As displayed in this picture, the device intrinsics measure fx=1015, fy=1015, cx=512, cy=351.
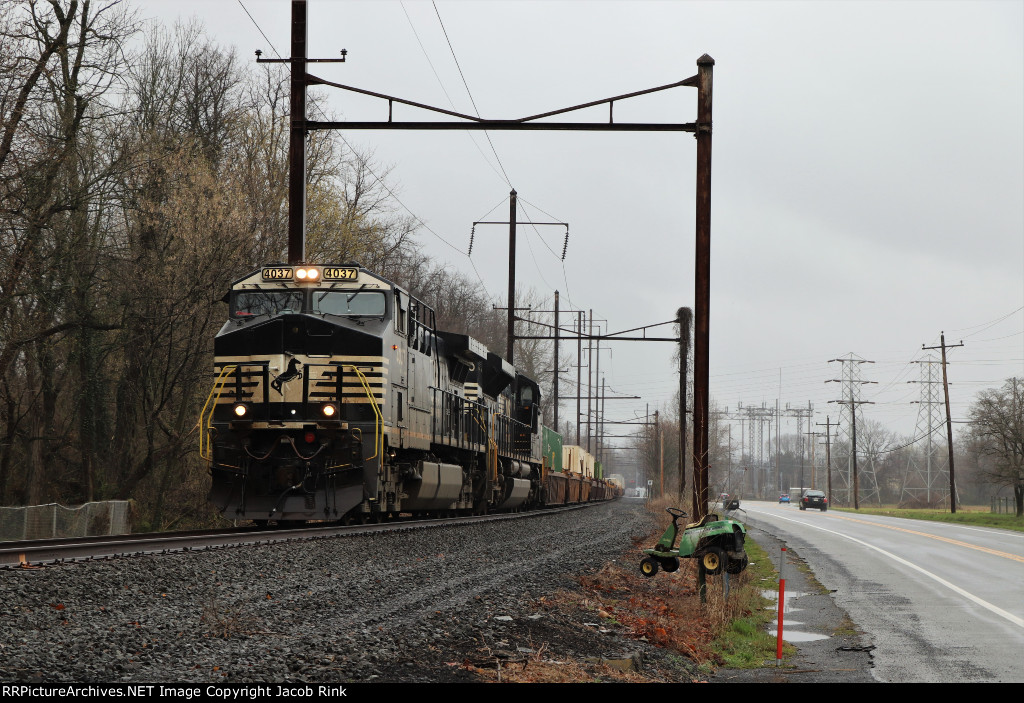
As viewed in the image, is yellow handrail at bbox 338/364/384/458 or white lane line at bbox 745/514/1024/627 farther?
yellow handrail at bbox 338/364/384/458

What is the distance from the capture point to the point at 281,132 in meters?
33.5

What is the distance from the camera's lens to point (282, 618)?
8.32 metres

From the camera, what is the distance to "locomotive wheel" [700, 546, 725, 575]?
43.2 feet

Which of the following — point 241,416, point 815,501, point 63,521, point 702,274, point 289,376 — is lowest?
point 815,501

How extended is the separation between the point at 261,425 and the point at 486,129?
6.01 metres

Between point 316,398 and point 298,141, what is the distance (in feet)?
17.2

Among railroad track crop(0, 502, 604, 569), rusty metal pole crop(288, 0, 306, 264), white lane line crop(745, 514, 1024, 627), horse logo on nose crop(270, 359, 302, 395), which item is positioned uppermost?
rusty metal pole crop(288, 0, 306, 264)

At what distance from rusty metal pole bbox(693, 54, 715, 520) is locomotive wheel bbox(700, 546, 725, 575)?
299 centimetres

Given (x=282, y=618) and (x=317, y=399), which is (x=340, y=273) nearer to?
(x=317, y=399)

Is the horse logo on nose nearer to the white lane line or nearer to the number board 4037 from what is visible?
the number board 4037

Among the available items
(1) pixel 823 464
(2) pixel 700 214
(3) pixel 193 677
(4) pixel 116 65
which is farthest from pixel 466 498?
(1) pixel 823 464

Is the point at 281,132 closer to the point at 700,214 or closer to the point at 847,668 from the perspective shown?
the point at 700,214

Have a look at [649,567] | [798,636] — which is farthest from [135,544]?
[798,636]

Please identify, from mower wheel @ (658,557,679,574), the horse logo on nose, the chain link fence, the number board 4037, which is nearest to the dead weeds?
mower wheel @ (658,557,679,574)
